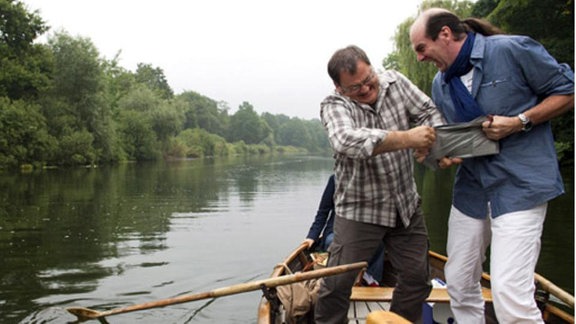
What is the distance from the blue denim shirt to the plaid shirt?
498 mm

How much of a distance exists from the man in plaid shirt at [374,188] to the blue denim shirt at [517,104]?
1.66ft

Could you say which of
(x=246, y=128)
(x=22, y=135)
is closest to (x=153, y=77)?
(x=246, y=128)

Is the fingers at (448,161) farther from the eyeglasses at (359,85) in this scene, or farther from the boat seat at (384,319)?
the boat seat at (384,319)

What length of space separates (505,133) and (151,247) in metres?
8.62

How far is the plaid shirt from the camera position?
311 centimetres

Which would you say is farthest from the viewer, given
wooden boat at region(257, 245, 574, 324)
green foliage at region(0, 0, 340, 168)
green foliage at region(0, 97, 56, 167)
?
green foliage at region(0, 0, 340, 168)

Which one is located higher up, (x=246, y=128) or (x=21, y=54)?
(x=21, y=54)

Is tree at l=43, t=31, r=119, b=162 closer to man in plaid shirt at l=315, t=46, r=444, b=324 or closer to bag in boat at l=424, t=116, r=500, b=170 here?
man in plaid shirt at l=315, t=46, r=444, b=324

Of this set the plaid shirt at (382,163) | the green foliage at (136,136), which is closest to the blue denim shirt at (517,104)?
the plaid shirt at (382,163)

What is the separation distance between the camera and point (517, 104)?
255 centimetres

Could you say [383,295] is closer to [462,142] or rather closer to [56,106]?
[462,142]

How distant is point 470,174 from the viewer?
2863mm

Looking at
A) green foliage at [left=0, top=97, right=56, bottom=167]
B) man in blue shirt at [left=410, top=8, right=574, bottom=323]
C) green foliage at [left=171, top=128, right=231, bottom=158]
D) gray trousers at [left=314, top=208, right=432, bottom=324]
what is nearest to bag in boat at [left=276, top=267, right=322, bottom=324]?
gray trousers at [left=314, top=208, right=432, bottom=324]

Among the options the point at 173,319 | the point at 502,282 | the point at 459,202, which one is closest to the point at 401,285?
the point at 459,202
